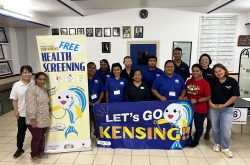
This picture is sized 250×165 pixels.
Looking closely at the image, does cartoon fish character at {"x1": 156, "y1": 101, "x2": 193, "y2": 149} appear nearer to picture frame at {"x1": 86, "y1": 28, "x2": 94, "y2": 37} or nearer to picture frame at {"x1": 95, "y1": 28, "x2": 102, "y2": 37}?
picture frame at {"x1": 95, "y1": 28, "x2": 102, "y2": 37}

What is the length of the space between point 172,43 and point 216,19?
4.95 feet

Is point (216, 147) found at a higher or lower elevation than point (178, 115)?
lower

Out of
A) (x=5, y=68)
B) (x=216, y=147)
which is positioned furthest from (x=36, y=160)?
(x=5, y=68)

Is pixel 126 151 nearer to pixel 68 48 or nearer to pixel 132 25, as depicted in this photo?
pixel 68 48

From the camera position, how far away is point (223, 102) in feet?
9.86

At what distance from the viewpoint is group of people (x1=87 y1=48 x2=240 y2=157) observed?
300 cm

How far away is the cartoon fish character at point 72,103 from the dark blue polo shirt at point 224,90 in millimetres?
2081

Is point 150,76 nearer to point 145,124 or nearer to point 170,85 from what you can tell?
point 170,85

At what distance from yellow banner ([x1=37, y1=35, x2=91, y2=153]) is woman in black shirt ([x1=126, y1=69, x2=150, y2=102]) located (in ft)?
2.36

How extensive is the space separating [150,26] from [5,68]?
456cm

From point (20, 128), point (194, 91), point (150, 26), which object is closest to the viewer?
point (20, 128)

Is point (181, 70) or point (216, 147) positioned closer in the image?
point (216, 147)

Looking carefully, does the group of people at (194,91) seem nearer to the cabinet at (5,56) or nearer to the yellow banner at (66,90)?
the yellow banner at (66,90)

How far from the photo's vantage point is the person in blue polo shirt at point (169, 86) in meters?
3.22
